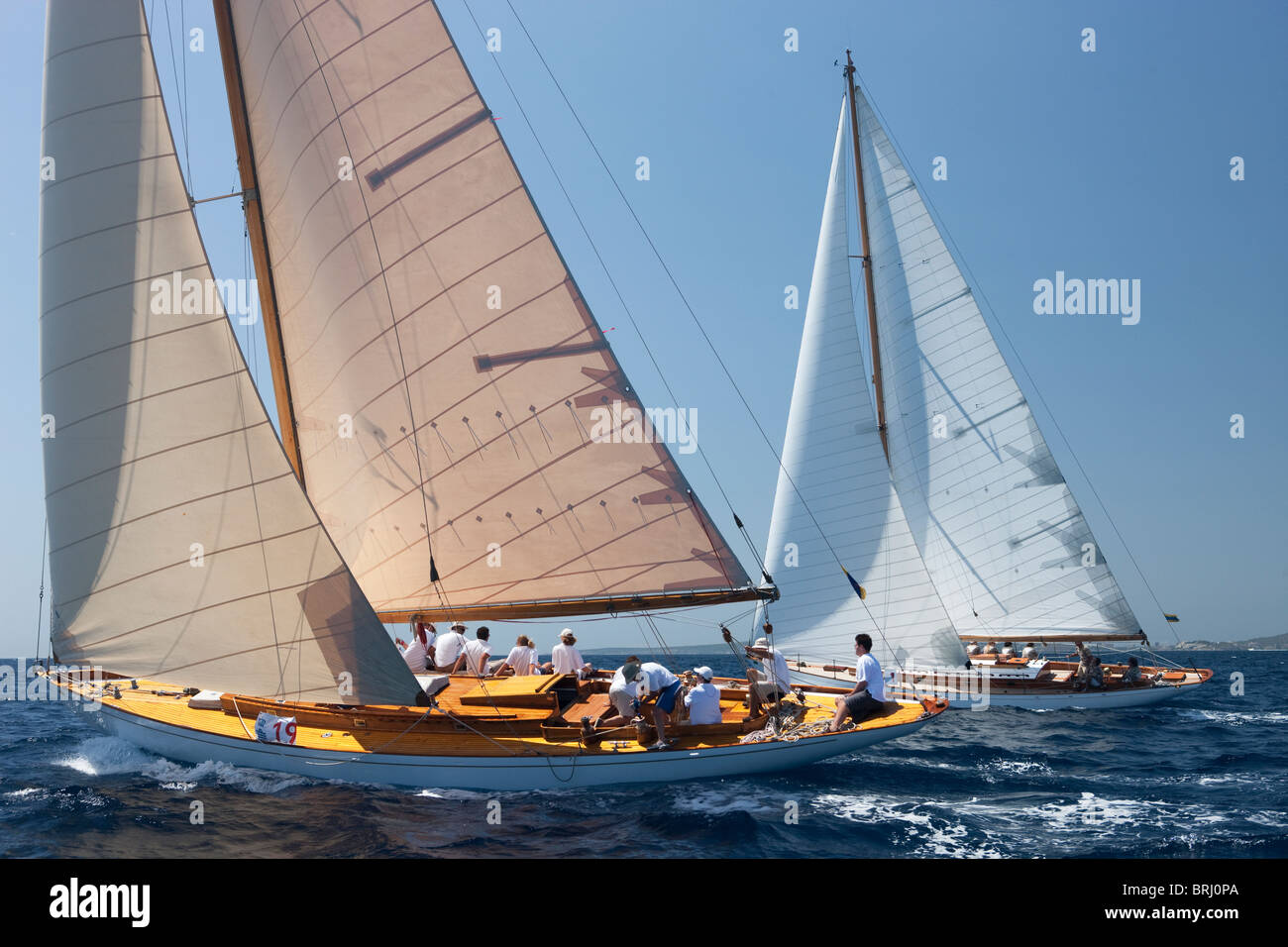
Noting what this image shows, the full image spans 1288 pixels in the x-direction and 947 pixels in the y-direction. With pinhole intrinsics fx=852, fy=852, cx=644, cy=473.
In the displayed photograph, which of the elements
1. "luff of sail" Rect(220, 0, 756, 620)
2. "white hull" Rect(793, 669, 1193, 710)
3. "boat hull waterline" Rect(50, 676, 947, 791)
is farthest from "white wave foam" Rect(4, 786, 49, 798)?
"white hull" Rect(793, 669, 1193, 710)

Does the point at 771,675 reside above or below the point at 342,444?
below

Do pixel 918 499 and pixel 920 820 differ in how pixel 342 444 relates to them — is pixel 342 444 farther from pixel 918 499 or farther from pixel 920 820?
pixel 918 499

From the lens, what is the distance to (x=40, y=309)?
11539 mm

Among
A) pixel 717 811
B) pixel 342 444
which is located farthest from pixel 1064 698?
pixel 342 444

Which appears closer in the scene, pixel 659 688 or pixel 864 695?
pixel 659 688

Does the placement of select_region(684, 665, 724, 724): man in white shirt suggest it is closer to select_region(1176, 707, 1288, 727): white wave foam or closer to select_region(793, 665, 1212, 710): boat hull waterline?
select_region(793, 665, 1212, 710): boat hull waterline

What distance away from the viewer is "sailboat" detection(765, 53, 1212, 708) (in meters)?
→ 21.9

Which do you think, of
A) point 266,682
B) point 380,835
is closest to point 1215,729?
point 380,835

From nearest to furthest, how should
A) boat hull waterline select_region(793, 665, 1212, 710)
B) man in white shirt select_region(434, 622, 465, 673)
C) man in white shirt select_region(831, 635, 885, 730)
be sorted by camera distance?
1. man in white shirt select_region(831, 635, 885, 730)
2. man in white shirt select_region(434, 622, 465, 673)
3. boat hull waterline select_region(793, 665, 1212, 710)

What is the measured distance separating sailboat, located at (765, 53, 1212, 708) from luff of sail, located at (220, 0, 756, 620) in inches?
381

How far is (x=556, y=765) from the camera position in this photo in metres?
11.2

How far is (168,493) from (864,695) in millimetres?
9743
